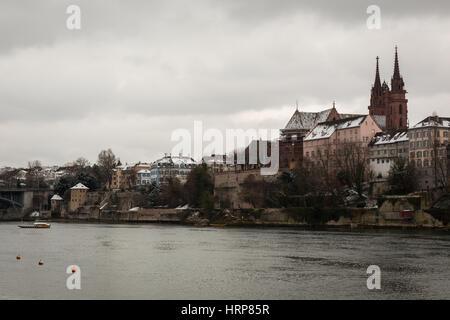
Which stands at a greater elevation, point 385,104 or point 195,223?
point 385,104

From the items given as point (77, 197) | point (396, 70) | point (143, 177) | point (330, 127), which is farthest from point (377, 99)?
point (77, 197)

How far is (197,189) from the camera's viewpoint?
9562 cm

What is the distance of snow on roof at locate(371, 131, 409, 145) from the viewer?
254ft

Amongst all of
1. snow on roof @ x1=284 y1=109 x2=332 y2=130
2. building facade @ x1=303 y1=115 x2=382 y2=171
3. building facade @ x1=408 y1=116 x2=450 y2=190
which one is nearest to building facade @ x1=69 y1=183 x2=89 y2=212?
snow on roof @ x1=284 y1=109 x2=332 y2=130

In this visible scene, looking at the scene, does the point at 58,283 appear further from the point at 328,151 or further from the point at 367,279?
the point at 328,151

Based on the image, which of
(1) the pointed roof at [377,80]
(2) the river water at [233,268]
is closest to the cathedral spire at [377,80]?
(1) the pointed roof at [377,80]

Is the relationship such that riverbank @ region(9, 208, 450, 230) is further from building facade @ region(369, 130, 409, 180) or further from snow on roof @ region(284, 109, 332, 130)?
snow on roof @ region(284, 109, 332, 130)

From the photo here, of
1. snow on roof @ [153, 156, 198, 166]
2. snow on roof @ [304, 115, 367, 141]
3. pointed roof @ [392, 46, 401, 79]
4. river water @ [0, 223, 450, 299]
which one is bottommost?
river water @ [0, 223, 450, 299]

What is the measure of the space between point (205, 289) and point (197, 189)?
69054 mm

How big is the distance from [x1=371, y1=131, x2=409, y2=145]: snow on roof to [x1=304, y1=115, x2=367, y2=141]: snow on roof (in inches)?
130

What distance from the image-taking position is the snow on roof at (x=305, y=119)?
99875mm

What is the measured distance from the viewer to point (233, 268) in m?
33.7
